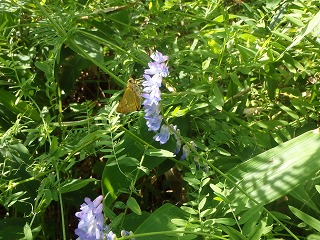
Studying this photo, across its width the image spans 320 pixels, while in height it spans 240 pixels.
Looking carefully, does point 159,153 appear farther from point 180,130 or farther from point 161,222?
point 180,130

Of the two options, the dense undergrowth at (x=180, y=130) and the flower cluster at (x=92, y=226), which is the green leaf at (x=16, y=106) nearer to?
the dense undergrowth at (x=180, y=130)

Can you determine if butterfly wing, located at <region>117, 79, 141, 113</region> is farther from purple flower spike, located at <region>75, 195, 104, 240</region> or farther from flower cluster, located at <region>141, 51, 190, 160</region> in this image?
purple flower spike, located at <region>75, 195, 104, 240</region>

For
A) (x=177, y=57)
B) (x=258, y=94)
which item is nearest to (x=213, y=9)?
(x=177, y=57)

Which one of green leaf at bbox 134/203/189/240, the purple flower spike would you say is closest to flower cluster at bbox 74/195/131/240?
the purple flower spike

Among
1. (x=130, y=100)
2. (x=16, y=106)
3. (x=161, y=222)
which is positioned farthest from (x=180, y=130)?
(x=16, y=106)

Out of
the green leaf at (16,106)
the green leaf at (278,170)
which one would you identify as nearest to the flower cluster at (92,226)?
the green leaf at (278,170)

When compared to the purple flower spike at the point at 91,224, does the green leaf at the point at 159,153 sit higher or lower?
higher

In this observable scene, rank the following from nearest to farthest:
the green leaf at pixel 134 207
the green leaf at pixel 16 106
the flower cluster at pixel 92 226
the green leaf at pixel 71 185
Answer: the flower cluster at pixel 92 226
the green leaf at pixel 134 207
the green leaf at pixel 71 185
the green leaf at pixel 16 106

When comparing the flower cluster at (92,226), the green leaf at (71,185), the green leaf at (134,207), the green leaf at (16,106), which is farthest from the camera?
the green leaf at (16,106)
